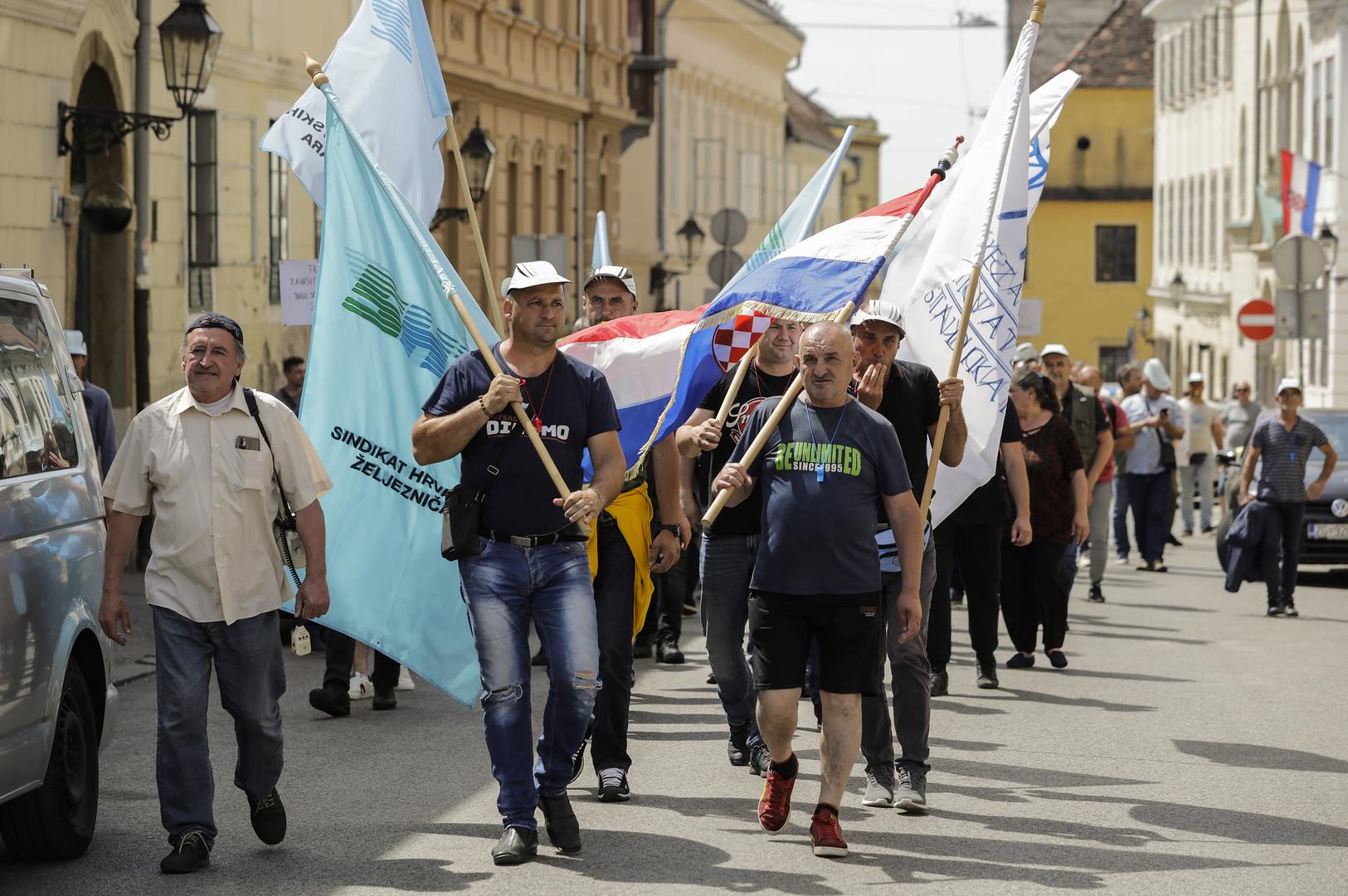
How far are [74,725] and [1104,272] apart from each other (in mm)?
75007

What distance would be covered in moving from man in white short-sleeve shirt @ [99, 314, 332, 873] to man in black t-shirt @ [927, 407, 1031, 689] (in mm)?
5063

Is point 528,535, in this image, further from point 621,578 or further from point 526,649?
point 621,578

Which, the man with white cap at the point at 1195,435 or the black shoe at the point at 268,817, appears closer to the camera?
the black shoe at the point at 268,817

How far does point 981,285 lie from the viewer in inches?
376

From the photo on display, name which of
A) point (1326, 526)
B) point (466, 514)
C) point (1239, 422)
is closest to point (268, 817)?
point (466, 514)

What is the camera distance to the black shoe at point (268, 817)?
795 cm

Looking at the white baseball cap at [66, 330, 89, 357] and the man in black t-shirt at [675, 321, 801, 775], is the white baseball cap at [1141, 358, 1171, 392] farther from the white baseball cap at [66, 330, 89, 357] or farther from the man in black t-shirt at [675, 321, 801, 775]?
the man in black t-shirt at [675, 321, 801, 775]

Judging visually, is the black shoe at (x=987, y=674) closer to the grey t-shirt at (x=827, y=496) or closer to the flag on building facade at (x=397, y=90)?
the flag on building facade at (x=397, y=90)

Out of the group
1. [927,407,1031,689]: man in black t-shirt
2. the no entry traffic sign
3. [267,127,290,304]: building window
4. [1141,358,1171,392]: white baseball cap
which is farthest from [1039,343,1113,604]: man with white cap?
the no entry traffic sign

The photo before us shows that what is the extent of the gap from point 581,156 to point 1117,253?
45283mm

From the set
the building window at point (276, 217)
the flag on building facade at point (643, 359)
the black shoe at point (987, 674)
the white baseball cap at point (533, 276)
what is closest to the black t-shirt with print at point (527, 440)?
the white baseball cap at point (533, 276)

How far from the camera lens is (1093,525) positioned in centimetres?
1795

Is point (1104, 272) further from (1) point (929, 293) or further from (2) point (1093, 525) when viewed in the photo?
(1) point (929, 293)

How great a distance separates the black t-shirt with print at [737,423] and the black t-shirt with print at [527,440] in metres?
0.98
